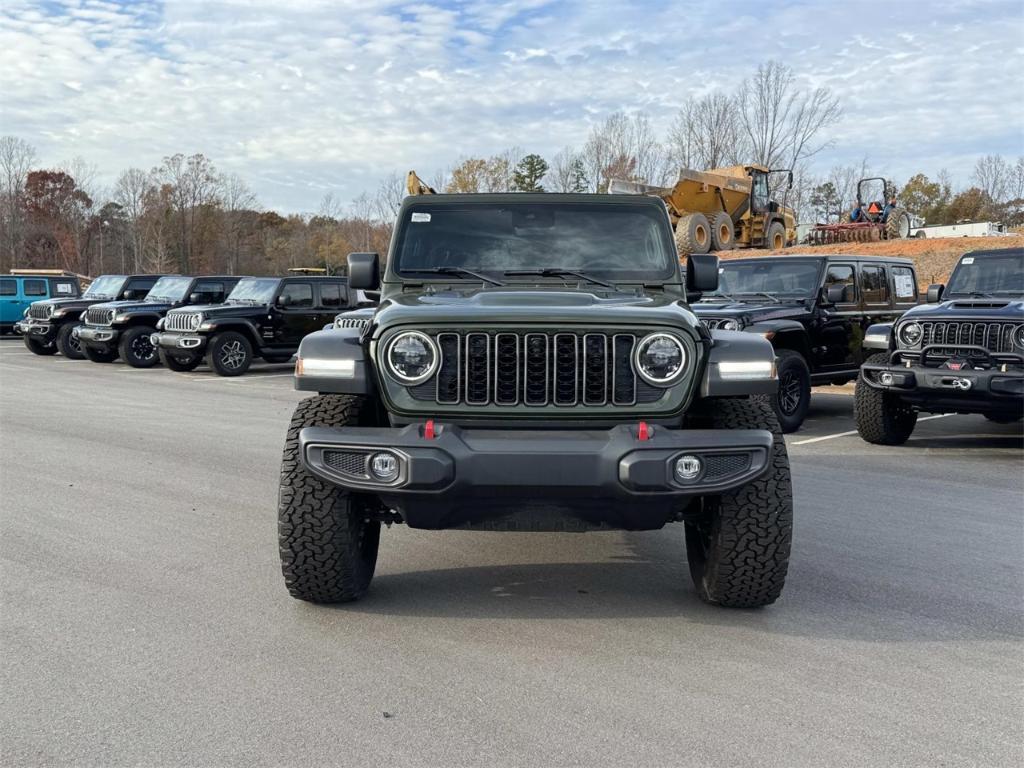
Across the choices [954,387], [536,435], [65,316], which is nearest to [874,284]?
[954,387]

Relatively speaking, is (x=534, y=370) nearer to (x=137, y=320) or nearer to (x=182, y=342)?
(x=182, y=342)

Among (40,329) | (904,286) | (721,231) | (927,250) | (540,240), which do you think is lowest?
(40,329)

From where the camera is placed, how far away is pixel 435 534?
5.62 m

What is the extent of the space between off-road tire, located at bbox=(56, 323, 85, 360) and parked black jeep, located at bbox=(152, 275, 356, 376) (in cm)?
464

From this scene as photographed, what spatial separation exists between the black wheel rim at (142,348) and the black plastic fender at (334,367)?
1618cm

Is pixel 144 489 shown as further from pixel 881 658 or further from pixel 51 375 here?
pixel 51 375

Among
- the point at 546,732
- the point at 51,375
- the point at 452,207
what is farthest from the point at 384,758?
the point at 51,375

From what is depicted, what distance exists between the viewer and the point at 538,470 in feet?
11.8

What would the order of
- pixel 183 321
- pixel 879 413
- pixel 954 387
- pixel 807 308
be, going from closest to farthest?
pixel 954 387
pixel 879 413
pixel 807 308
pixel 183 321

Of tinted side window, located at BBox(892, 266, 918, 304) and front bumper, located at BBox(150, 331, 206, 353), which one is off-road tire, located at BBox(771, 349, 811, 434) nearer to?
tinted side window, located at BBox(892, 266, 918, 304)

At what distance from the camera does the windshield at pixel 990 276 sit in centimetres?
950

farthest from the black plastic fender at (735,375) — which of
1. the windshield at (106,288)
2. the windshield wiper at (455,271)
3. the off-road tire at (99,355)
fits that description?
the windshield at (106,288)

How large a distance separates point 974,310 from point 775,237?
2284 centimetres

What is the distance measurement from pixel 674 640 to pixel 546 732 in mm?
975
